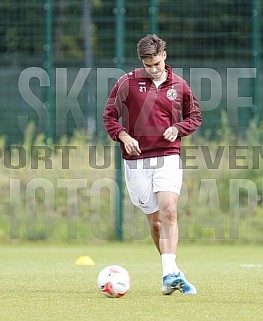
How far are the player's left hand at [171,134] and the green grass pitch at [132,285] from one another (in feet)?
4.18

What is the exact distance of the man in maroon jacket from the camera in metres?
8.40

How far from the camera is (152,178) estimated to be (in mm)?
8594

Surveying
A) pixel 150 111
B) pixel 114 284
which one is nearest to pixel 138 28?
pixel 150 111

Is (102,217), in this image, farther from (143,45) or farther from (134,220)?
(143,45)

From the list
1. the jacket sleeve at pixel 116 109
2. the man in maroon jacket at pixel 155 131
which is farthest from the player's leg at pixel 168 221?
the jacket sleeve at pixel 116 109

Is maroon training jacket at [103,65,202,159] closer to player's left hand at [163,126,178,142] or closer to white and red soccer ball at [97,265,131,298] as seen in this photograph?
player's left hand at [163,126,178,142]

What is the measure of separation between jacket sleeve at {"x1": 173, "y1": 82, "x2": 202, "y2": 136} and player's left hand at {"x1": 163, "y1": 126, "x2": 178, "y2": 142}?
0.07 meters

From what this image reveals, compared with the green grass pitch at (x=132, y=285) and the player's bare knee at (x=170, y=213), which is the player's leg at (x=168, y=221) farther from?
the green grass pitch at (x=132, y=285)

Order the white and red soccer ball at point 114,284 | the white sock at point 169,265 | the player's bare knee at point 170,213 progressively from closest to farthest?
1. the white and red soccer ball at point 114,284
2. the white sock at point 169,265
3. the player's bare knee at point 170,213

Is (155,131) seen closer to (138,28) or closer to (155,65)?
(155,65)

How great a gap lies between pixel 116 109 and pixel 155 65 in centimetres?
55

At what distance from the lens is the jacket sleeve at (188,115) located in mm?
8550

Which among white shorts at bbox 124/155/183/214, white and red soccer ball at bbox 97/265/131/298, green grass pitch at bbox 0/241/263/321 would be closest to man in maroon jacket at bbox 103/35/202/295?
white shorts at bbox 124/155/183/214

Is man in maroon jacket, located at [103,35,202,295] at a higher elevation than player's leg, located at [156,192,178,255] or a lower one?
higher
